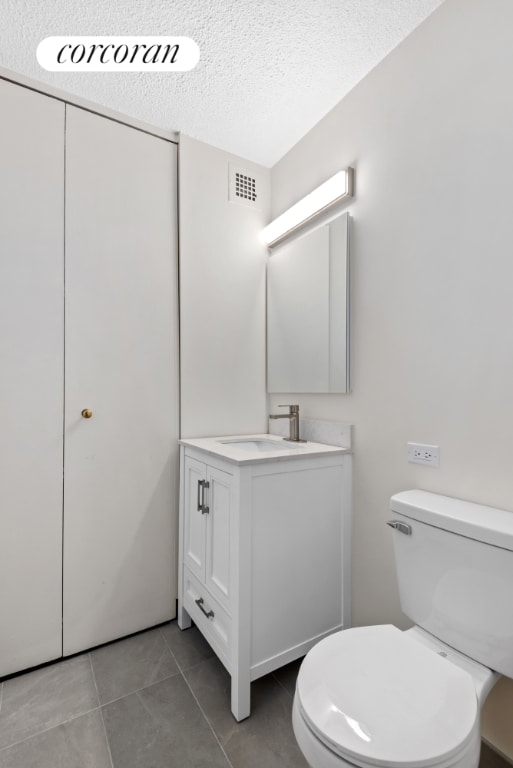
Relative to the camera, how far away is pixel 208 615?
1405 mm

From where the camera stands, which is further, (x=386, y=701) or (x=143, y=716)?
(x=143, y=716)

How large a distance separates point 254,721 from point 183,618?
0.59m

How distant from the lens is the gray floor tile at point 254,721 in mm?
1073

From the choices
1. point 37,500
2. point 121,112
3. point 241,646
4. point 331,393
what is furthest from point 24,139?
point 241,646

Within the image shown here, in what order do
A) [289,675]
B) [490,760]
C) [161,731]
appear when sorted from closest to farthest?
[490,760], [161,731], [289,675]

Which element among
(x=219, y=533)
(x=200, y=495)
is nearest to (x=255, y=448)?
(x=200, y=495)

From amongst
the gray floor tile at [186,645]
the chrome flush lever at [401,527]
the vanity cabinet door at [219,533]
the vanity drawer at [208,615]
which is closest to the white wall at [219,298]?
the vanity cabinet door at [219,533]

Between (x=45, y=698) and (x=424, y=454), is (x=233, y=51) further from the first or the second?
(x=45, y=698)

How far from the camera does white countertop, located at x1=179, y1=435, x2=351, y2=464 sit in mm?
1283

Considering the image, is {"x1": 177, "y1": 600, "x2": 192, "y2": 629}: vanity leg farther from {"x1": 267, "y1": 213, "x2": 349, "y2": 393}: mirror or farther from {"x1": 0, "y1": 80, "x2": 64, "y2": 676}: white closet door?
{"x1": 267, "y1": 213, "x2": 349, "y2": 393}: mirror

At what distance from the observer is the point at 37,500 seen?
1.46 m

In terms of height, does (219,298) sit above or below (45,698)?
above

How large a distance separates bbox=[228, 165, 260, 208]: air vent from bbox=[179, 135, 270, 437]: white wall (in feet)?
0.08

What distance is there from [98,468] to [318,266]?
1.35m
